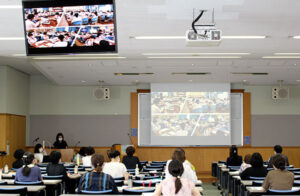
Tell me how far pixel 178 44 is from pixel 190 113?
5.68 m

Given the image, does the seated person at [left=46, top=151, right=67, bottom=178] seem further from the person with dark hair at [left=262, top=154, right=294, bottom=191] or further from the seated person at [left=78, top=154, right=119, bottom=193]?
the person with dark hair at [left=262, top=154, right=294, bottom=191]

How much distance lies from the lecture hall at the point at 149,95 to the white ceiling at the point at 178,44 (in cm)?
3

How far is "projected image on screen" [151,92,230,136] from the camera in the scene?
1503 centimetres

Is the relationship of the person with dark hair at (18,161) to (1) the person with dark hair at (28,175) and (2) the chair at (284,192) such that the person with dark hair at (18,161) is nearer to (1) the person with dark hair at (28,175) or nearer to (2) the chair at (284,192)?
(1) the person with dark hair at (28,175)

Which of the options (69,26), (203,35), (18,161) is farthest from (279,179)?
(18,161)

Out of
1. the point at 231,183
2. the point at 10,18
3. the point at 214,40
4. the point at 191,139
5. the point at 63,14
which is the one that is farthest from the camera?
the point at 191,139

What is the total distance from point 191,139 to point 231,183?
5878 mm

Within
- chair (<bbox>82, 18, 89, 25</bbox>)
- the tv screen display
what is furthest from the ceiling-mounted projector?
chair (<bbox>82, 18, 89, 25</bbox>)

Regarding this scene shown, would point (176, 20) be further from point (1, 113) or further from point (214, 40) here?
point (1, 113)

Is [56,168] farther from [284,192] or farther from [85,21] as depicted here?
[284,192]

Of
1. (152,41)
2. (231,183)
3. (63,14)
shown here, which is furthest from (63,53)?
(231,183)

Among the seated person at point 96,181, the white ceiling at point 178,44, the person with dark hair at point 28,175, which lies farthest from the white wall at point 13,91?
the seated person at point 96,181

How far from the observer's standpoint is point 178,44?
9.75 meters

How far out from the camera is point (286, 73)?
526 inches
